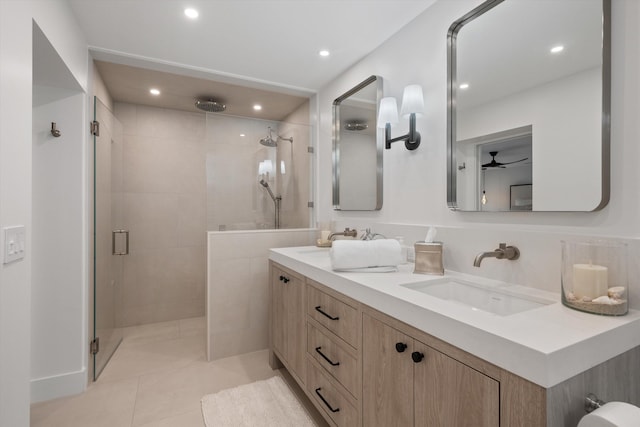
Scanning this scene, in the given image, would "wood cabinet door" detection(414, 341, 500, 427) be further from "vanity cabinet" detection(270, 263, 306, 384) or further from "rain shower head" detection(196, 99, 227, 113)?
"rain shower head" detection(196, 99, 227, 113)

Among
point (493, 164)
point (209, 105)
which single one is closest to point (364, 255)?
point (493, 164)

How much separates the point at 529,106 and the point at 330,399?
1.56 m

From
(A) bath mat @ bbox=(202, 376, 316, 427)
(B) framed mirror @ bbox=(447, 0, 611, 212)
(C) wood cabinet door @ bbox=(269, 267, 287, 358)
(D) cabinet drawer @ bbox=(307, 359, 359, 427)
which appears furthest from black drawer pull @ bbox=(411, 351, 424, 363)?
(C) wood cabinet door @ bbox=(269, 267, 287, 358)

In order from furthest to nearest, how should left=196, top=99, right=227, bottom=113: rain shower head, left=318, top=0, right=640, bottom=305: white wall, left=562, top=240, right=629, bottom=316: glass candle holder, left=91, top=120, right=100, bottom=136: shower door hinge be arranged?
left=196, top=99, right=227, bottom=113: rain shower head < left=91, top=120, right=100, bottom=136: shower door hinge < left=318, top=0, right=640, bottom=305: white wall < left=562, top=240, right=629, bottom=316: glass candle holder

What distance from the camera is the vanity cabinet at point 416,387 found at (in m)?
0.79

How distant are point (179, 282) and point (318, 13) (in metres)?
2.93

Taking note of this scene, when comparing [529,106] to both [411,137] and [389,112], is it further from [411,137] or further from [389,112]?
[389,112]

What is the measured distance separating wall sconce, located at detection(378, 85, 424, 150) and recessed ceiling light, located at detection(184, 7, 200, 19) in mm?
1231

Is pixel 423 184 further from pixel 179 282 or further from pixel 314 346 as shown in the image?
pixel 179 282

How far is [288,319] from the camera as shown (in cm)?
198

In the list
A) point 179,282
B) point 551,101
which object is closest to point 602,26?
point 551,101

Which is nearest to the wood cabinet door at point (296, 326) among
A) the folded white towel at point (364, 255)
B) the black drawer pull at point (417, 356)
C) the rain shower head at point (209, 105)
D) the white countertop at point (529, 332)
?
the folded white towel at point (364, 255)

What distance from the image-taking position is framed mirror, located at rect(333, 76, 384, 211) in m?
2.18

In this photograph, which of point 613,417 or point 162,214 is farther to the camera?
point 162,214
